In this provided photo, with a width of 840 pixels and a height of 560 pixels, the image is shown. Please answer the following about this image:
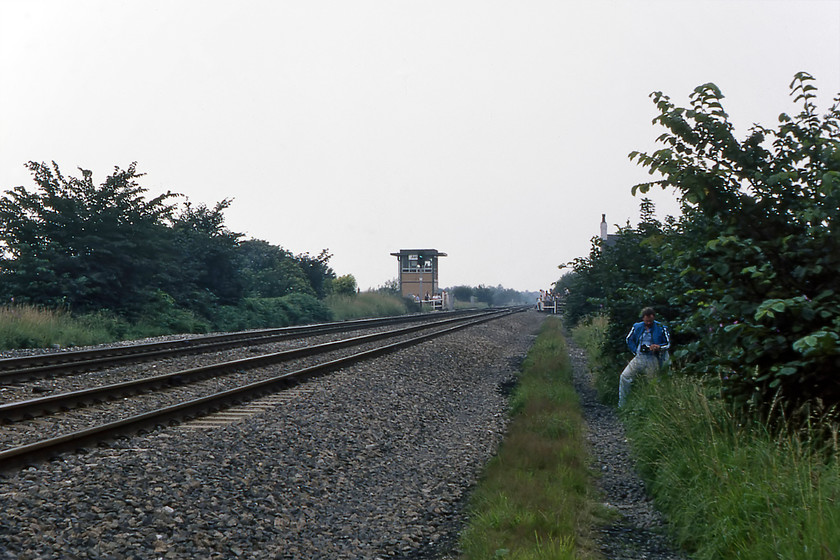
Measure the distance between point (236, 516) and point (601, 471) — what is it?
160 inches

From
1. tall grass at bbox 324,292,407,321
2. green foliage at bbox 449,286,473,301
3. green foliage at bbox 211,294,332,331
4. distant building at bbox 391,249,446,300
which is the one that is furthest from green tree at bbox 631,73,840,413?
green foliage at bbox 449,286,473,301

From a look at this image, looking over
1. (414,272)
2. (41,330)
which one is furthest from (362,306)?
(41,330)

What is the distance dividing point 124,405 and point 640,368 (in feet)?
24.3

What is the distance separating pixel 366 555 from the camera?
5.30 metres

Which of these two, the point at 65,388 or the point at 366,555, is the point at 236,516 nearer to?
the point at 366,555

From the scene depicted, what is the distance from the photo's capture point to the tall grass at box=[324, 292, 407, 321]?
→ 158 feet

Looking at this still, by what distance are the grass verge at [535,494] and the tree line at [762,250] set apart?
5.26 ft

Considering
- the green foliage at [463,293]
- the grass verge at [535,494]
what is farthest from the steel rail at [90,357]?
the green foliage at [463,293]

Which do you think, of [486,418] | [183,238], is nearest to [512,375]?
[486,418]

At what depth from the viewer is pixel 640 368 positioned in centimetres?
1116

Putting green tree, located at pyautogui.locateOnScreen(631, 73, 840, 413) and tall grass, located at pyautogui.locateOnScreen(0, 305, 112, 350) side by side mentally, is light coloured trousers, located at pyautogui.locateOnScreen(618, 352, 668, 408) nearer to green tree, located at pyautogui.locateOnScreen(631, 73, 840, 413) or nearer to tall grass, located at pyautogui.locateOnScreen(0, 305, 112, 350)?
green tree, located at pyautogui.locateOnScreen(631, 73, 840, 413)

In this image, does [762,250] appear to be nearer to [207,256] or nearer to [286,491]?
[286,491]

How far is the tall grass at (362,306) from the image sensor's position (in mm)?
48188

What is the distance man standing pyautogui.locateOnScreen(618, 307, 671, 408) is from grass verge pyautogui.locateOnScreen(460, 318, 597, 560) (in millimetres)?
1106
